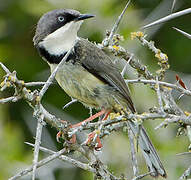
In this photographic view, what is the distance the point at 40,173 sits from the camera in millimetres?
6262

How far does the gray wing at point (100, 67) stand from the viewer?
5.13 metres

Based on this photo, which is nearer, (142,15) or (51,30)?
(51,30)

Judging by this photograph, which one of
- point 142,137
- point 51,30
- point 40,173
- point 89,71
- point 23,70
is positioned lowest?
point 40,173

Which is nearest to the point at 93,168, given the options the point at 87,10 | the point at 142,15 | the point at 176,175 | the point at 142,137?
the point at 142,137

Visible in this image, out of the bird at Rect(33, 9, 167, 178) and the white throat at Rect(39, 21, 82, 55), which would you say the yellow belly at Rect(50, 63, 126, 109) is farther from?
the white throat at Rect(39, 21, 82, 55)

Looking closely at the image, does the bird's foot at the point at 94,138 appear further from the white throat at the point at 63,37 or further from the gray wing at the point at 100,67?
the white throat at the point at 63,37

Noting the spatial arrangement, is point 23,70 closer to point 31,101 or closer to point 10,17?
point 10,17

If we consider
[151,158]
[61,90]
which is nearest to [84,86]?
[151,158]

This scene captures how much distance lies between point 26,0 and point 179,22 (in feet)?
8.91

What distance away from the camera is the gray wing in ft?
16.8

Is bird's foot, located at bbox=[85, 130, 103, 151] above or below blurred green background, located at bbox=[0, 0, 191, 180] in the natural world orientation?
above

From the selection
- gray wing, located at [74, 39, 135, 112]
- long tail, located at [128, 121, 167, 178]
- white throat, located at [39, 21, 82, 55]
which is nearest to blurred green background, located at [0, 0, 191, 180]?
gray wing, located at [74, 39, 135, 112]

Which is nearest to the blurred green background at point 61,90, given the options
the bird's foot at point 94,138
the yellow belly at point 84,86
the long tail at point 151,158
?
the yellow belly at point 84,86

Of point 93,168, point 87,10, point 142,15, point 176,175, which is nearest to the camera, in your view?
point 93,168
